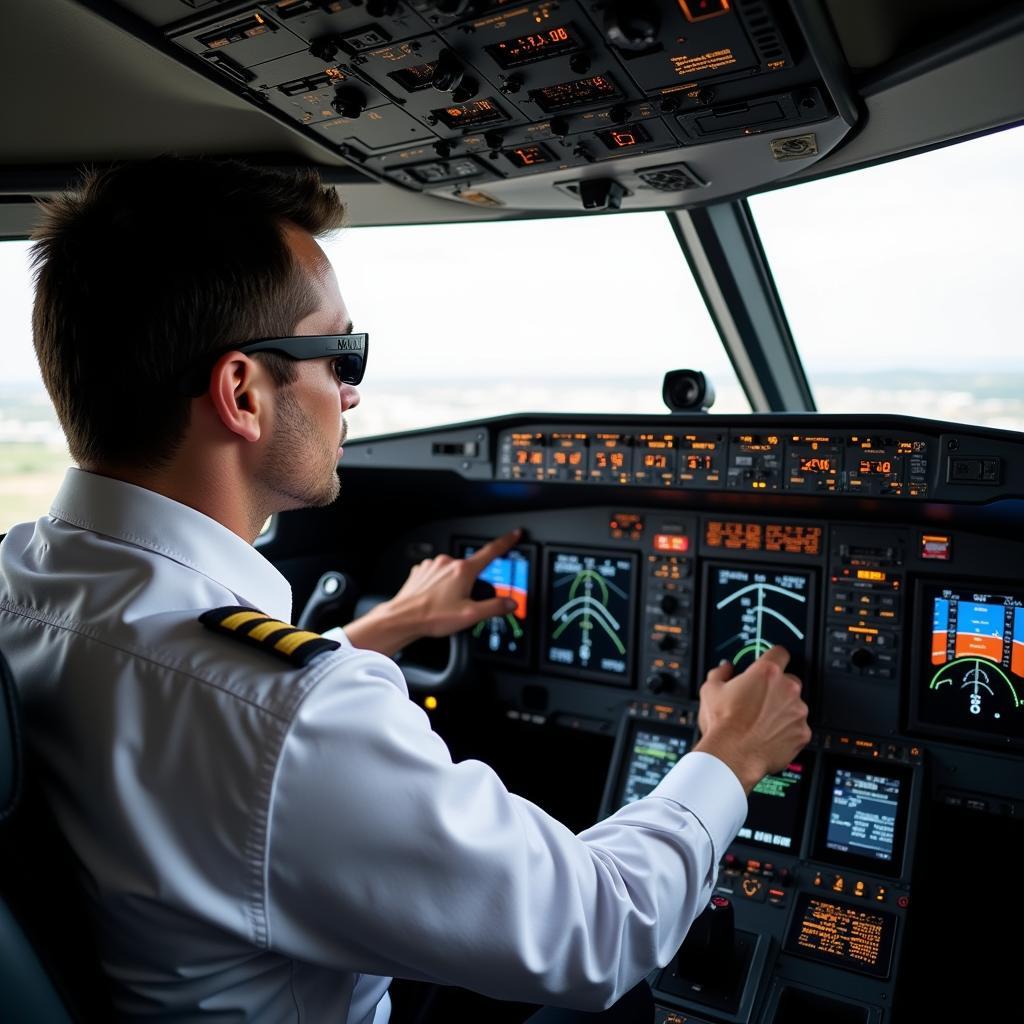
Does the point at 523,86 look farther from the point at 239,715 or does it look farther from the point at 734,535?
the point at 734,535

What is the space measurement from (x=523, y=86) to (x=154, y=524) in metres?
0.97

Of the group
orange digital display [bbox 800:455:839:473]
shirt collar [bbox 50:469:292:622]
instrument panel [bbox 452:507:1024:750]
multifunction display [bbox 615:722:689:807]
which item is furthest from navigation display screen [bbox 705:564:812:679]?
shirt collar [bbox 50:469:292:622]

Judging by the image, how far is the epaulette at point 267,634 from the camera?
0.91 metres

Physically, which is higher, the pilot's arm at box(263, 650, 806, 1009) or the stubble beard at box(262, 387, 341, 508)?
the stubble beard at box(262, 387, 341, 508)

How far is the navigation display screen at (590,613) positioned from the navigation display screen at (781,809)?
50cm

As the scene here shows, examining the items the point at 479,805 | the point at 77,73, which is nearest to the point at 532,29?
the point at 77,73

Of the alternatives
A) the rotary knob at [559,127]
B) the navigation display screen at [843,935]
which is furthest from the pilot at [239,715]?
the navigation display screen at [843,935]

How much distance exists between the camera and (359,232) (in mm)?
2850

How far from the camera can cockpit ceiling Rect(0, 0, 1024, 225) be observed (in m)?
1.31

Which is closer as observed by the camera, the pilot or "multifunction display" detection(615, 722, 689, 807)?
the pilot

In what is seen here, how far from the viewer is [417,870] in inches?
34.4

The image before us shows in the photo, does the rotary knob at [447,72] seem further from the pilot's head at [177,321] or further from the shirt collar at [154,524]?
the shirt collar at [154,524]

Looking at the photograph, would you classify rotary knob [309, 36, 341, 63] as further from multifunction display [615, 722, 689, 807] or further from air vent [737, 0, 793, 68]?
multifunction display [615, 722, 689, 807]

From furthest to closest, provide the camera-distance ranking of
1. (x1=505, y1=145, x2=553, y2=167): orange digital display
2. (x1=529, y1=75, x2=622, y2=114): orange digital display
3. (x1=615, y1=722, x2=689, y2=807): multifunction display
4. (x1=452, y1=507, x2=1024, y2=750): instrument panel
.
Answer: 1. (x1=615, y1=722, x2=689, y2=807): multifunction display
2. (x1=452, y1=507, x2=1024, y2=750): instrument panel
3. (x1=505, y1=145, x2=553, y2=167): orange digital display
4. (x1=529, y1=75, x2=622, y2=114): orange digital display
